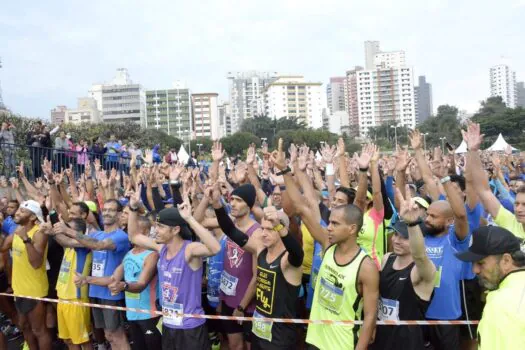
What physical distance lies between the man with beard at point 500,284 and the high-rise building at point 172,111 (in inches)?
6694

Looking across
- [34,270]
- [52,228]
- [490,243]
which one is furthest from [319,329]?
[34,270]

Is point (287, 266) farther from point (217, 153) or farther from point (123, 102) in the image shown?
point (123, 102)

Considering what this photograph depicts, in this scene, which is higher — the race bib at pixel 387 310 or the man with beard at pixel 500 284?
the man with beard at pixel 500 284

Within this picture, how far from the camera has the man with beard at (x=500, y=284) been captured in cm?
241

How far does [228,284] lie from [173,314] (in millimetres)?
766

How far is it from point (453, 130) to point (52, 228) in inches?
3453

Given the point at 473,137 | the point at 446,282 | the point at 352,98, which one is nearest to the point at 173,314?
the point at 446,282

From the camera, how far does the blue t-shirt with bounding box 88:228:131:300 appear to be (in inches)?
244

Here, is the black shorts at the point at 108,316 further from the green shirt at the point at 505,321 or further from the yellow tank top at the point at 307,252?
the green shirt at the point at 505,321

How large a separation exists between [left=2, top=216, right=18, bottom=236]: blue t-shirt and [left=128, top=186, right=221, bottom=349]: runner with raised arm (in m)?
3.39

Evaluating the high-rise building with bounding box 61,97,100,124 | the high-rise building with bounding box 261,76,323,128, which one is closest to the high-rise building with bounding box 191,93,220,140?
the high-rise building with bounding box 261,76,323,128

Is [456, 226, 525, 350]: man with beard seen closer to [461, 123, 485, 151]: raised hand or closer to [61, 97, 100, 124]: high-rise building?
[461, 123, 485, 151]: raised hand

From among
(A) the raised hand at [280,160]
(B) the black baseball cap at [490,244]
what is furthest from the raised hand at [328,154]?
(B) the black baseball cap at [490,244]

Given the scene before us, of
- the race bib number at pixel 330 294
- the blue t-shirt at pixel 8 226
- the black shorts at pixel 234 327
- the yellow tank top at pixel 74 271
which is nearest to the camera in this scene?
the race bib number at pixel 330 294
